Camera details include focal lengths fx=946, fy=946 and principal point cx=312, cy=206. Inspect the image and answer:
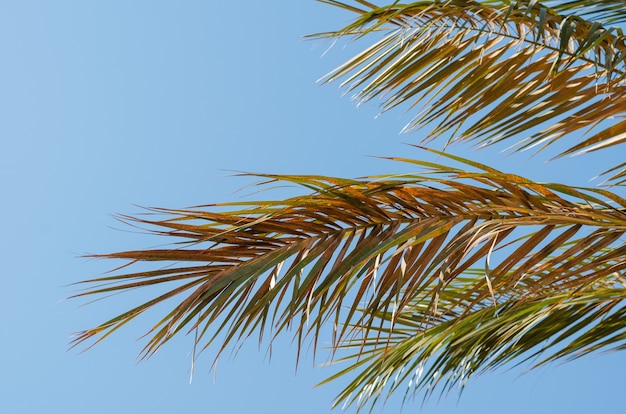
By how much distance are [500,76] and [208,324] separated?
3.72 ft

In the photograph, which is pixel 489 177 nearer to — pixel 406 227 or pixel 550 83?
pixel 406 227

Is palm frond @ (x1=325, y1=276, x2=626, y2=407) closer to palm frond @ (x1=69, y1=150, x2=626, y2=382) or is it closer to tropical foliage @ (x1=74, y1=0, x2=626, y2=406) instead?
tropical foliage @ (x1=74, y1=0, x2=626, y2=406)

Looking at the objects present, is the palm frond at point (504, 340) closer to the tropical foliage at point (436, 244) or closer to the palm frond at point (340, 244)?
the tropical foliage at point (436, 244)

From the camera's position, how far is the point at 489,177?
173 centimetres

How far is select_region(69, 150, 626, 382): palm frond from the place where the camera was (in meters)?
1.64

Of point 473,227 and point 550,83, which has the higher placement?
point 550,83

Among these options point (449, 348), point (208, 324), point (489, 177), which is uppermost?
point (489, 177)

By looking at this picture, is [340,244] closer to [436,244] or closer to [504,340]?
[436,244]

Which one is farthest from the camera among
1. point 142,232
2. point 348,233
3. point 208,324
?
point 348,233

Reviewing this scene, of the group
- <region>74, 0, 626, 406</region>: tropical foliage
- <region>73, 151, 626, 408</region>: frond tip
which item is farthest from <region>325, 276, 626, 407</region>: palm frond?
<region>73, 151, 626, 408</region>: frond tip

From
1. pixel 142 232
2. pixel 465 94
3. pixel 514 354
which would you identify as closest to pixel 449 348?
pixel 514 354

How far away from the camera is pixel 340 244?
5.89ft

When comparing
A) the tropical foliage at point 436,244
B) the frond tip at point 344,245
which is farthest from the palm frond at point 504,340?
the frond tip at point 344,245

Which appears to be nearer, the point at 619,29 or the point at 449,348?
the point at 619,29
